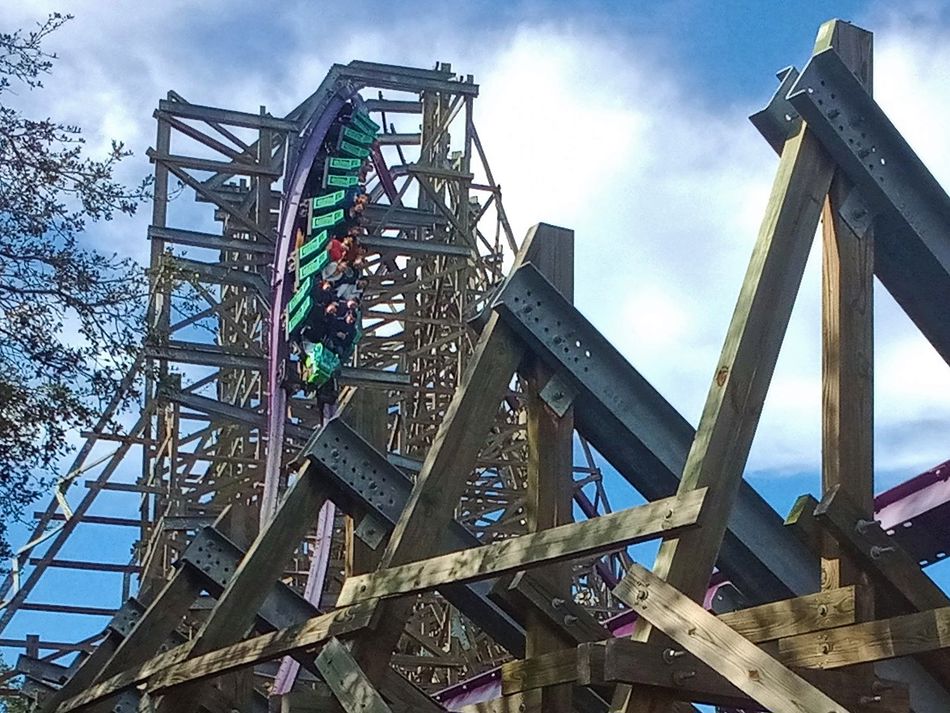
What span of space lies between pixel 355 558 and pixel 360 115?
466 inches

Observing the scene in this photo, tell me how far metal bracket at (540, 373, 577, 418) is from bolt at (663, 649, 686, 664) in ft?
4.90

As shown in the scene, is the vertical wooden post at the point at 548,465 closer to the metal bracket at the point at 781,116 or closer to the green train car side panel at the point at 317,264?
the metal bracket at the point at 781,116

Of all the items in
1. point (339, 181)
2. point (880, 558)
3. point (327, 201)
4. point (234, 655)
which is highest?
point (339, 181)

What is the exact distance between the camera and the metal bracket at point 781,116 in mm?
4836

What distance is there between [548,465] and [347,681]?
3.37 ft

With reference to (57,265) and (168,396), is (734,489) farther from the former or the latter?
(168,396)

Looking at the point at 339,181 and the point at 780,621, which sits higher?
the point at 339,181

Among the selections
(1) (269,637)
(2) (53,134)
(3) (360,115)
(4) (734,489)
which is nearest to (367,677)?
(1) (269,637)

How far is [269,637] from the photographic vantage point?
253 inches

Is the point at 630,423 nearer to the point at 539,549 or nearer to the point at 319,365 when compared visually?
the point at 539,549

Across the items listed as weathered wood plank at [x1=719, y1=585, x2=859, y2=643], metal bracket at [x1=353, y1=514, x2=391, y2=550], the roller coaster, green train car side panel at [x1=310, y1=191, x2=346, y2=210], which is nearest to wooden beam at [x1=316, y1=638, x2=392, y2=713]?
the roller coaster

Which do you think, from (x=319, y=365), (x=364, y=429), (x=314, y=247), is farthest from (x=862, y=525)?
(x=314, y=247)

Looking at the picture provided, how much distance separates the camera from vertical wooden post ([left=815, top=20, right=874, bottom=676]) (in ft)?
14.6

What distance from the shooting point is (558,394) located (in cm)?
566
